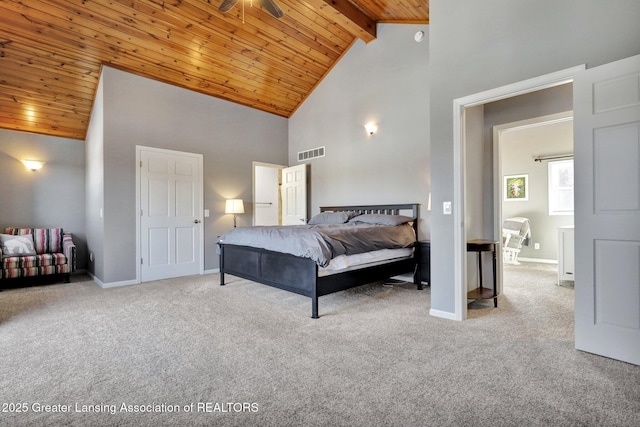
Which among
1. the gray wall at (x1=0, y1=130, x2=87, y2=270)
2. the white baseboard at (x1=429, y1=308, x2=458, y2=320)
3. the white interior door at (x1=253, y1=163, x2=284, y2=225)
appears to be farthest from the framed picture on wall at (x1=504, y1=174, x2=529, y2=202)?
the gray wall at (x1=0, y1=130, x2=87, y2=270)

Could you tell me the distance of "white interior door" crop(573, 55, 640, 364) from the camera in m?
2.06

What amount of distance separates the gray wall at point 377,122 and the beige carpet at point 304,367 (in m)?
2.21

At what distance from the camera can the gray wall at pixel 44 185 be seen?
5145 mm

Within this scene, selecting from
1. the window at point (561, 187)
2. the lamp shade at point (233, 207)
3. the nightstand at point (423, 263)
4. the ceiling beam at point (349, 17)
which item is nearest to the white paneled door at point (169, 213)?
the lamp shade at point (233, 207)

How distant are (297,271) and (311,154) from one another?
3.54 m

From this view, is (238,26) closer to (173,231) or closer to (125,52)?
(125,52)

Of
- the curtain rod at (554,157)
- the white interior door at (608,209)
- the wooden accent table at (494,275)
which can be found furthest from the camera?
the curtain rod at (554,157)

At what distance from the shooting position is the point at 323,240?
3.22 metres

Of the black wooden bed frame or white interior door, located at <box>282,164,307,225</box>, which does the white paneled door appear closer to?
the black wooden bed frame

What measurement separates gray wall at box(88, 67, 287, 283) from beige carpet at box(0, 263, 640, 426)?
1.50m

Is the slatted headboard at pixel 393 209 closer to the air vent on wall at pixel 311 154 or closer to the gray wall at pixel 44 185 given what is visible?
the air vent on wall at pixel 311 154

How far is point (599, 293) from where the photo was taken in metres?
2.20

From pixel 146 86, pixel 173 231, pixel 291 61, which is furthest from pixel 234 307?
pixel 291 61

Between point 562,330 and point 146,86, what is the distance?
5998 mm
